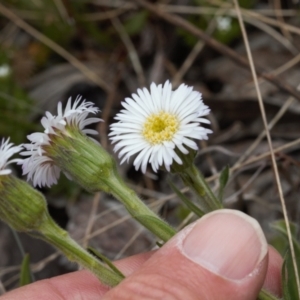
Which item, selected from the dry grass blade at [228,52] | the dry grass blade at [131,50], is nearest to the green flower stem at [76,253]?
the dry grass blade at [228,52]

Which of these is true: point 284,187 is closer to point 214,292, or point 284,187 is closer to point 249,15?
point 249,15

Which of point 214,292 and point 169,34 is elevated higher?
point 169,34

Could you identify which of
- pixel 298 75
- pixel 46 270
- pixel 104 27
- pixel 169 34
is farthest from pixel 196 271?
pixel 104 27

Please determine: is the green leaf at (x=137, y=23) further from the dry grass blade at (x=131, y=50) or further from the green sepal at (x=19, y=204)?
the green sepal at (x=19, y=204)

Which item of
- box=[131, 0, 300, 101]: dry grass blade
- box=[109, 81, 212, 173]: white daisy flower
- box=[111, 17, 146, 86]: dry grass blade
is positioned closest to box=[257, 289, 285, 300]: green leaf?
box=[109, 81, 212, 173]: white daisy flower

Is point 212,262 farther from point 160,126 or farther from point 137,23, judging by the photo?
point 137,23

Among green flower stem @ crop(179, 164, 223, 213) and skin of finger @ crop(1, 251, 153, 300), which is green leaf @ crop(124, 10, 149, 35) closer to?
skin of finger @ crop(1, 251, 153, 300)
